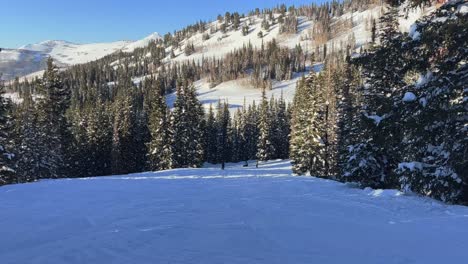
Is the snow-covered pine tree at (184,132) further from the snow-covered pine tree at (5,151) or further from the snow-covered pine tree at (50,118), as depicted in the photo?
the snow-covered pine tree at (5,151)

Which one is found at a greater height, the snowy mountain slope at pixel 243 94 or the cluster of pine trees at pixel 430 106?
the snowy mountain slope at pixel 243 94

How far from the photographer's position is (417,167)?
11859 millimetres

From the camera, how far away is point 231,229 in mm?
7734

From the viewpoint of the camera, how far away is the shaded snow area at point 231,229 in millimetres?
6160

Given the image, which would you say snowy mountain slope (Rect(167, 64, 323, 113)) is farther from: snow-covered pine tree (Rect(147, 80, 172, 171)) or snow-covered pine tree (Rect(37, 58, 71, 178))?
snow-covered pine tree (Rect(37, 58, 71, 178))

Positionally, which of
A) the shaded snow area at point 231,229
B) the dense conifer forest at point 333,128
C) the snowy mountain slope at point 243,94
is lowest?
the shaded snow area at point 231,229

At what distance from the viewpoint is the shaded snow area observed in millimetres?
6160

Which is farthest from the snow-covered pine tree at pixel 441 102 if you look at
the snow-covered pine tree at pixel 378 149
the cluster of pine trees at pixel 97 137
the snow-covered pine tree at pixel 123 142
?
the snow-covered pine tree at pixel 123 142

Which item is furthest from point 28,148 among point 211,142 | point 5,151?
point 211,142

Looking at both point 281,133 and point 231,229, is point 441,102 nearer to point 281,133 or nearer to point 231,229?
point 231,229

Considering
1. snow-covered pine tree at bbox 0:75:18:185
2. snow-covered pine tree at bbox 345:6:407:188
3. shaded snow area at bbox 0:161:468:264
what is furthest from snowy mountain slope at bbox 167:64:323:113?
shaded snow area at bbox 0:161:468:264

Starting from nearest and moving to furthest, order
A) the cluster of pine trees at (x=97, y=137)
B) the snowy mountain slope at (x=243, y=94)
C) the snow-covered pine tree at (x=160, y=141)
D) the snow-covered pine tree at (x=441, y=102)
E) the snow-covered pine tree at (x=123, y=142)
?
the snow-covered pine tree at (x=441, y=102) → the cluster of pine trees at (x=97, y=137) → the snow-covered pine tree at (x=160, y=141) → the snow-covered pine tree at (x=123, y=142) → the snowy mountain slope at (x=243, y=94)

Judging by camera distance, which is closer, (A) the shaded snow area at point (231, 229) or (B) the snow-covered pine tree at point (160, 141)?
(A) the shaded snow area at point (231, 229)

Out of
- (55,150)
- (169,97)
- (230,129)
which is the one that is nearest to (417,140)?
(55,150)
